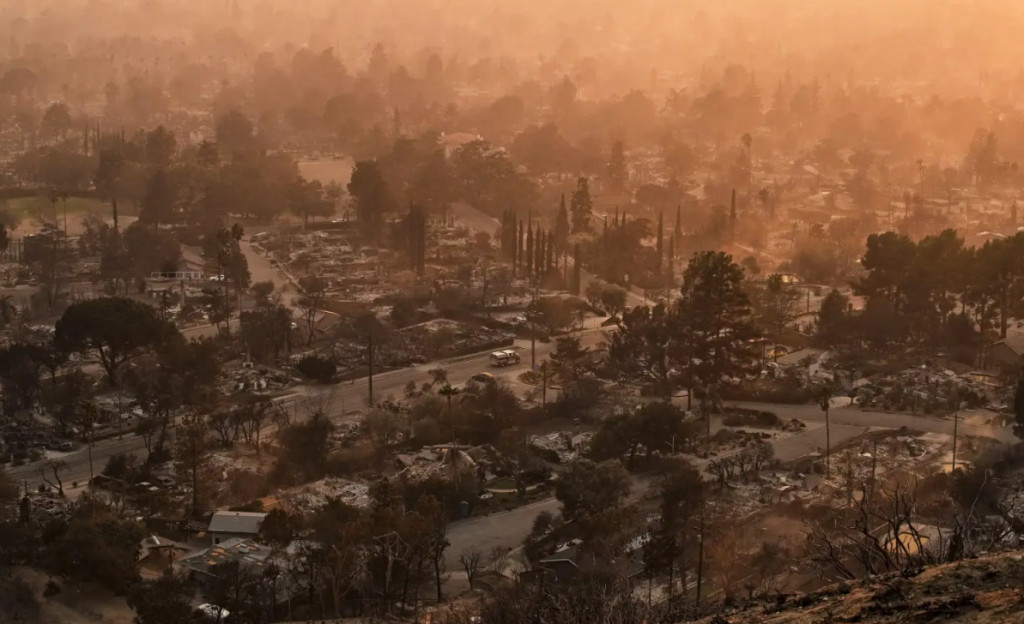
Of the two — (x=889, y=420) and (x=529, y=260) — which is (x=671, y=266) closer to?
(x=529, y=260)

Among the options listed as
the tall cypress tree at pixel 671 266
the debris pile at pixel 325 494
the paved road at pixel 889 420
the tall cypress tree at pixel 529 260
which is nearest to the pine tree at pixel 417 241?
the tall cypress tree at pixel 529 260

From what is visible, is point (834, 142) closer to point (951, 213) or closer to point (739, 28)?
point (951, 213)

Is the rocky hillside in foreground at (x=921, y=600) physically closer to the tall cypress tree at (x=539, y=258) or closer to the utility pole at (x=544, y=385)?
the utility pole at (x=544, y=385)

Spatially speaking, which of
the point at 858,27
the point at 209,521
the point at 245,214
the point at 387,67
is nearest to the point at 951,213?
the point at 245,214

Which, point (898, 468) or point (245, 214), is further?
point (245, 214)

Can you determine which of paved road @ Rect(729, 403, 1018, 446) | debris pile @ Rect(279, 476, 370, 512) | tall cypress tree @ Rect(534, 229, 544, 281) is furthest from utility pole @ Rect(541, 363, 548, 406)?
tall cypress tree @ Rect(534, 229, 544, 281)

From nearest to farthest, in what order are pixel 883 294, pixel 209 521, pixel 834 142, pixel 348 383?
pixel 209 521 → pixel 348 383 → pixel 883 294 → pixel 834 142
